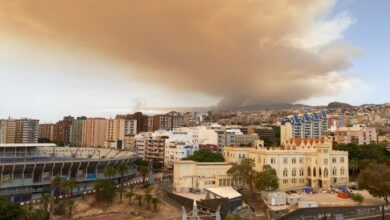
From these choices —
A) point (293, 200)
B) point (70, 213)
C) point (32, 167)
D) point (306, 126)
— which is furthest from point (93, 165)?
point (306, 126)

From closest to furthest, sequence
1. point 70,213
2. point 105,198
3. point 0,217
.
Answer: point 0,217, point 70,213, point 105,198

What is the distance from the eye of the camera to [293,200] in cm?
5397

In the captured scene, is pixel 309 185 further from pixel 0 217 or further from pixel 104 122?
pixel 104 122

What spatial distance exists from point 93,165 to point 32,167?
13.3m

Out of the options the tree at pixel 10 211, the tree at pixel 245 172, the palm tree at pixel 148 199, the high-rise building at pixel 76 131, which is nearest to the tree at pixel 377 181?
the tree at pixel 245 172

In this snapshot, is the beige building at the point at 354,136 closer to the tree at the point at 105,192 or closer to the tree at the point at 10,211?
the tree at the point at 105,192

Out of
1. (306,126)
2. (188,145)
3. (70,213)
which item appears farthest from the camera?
(306,126)

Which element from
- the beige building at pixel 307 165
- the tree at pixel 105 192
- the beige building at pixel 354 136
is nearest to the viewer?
→ the tree at pixel 105 192

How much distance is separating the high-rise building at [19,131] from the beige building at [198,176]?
392 ft

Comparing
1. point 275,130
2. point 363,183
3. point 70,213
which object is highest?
point 275,130

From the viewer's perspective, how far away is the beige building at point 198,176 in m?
65.9

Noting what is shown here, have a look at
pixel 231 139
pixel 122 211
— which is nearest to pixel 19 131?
pixel 231 139

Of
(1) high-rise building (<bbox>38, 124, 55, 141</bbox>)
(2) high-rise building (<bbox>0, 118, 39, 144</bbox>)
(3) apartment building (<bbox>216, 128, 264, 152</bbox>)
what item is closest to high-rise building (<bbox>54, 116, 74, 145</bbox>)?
(1) high-rise building (<bbox>38, 124, 55, 141</bbox>)

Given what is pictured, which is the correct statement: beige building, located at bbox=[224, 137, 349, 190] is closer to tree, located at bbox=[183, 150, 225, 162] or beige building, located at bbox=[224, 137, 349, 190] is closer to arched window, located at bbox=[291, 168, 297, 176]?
arched window, located at bbox=[291, 168, 297, 176]
